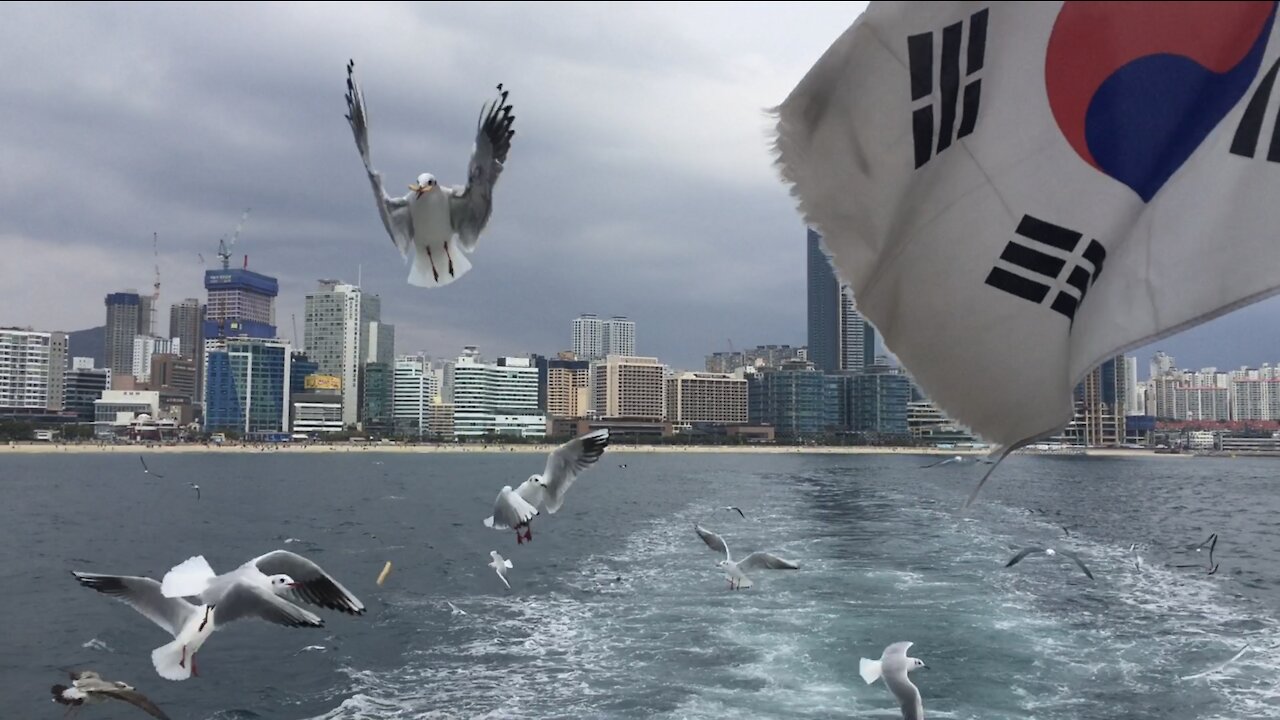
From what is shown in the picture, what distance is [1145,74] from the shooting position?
2.04m

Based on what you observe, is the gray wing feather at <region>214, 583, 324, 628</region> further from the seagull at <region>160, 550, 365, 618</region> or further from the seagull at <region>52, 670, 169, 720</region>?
the seagull at <region>52, 670, 169, 720</region>

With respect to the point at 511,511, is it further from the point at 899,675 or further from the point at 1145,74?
the point at 1145,74

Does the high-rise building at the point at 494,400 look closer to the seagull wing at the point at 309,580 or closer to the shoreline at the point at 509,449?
the shoreline at the point at 509,449

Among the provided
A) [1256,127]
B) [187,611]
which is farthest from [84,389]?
[1256,127]

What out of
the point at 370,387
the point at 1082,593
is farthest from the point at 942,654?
the point at 370,387

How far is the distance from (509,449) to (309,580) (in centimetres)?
14066

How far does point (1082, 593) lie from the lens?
66.4 ft

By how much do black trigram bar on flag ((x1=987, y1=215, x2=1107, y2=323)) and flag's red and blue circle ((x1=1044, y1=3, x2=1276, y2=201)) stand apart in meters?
0.18

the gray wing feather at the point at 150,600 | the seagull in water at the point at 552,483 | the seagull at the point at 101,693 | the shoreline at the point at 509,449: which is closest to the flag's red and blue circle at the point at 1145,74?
the seagull at the point at 101,693

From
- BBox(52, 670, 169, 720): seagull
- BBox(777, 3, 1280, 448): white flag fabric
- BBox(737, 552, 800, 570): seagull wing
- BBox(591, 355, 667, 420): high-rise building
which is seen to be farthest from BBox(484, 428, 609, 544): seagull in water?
BBox(591, 355, 667, 420): high-rise building

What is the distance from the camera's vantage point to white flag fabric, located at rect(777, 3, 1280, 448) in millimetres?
2037

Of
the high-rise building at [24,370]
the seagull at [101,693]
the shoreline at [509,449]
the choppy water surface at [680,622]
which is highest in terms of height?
the high-rise building at [24,370]

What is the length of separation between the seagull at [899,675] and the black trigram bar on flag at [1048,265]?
28.0ft

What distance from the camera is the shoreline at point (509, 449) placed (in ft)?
443
